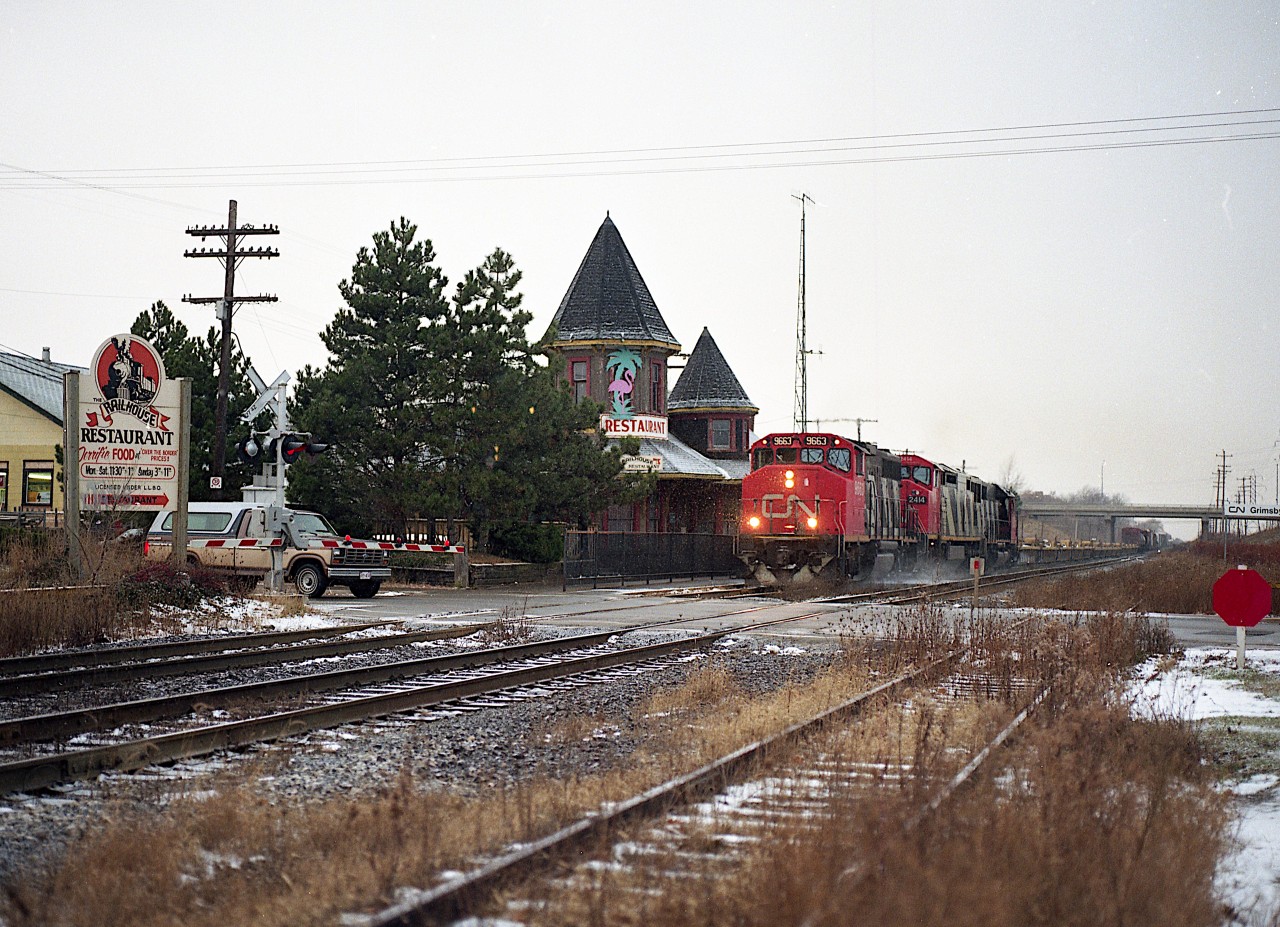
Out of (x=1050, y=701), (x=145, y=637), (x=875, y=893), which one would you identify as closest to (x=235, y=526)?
(x=145, y=637)

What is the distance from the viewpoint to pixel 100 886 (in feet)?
16.9

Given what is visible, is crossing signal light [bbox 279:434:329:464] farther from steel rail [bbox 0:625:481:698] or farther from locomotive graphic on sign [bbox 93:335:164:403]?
steel rail [bbox 0:625:481:698]

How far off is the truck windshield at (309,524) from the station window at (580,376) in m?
20.9

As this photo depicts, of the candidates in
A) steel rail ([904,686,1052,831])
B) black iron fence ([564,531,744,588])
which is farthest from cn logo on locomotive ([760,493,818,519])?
steel rail ([904,686,1052,831])

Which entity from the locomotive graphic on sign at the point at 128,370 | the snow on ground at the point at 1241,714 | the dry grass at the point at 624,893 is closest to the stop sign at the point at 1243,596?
the snow on ground at the point at 1241,714

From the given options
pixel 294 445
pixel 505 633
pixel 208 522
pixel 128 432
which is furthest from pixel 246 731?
pixel 208 522

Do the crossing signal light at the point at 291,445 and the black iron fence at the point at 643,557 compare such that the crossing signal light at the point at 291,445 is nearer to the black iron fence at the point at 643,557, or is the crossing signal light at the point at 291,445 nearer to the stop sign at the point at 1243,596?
the black iron fence at the point at 643,557

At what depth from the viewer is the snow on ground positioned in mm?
5824

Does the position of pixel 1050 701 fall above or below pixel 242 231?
below

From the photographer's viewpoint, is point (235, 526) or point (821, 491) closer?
point (235, 526)

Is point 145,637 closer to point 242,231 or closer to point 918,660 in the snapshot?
point 918,660

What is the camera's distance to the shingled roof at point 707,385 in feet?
176

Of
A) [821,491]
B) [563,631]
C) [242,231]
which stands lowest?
[563,631]

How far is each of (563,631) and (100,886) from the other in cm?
1431
